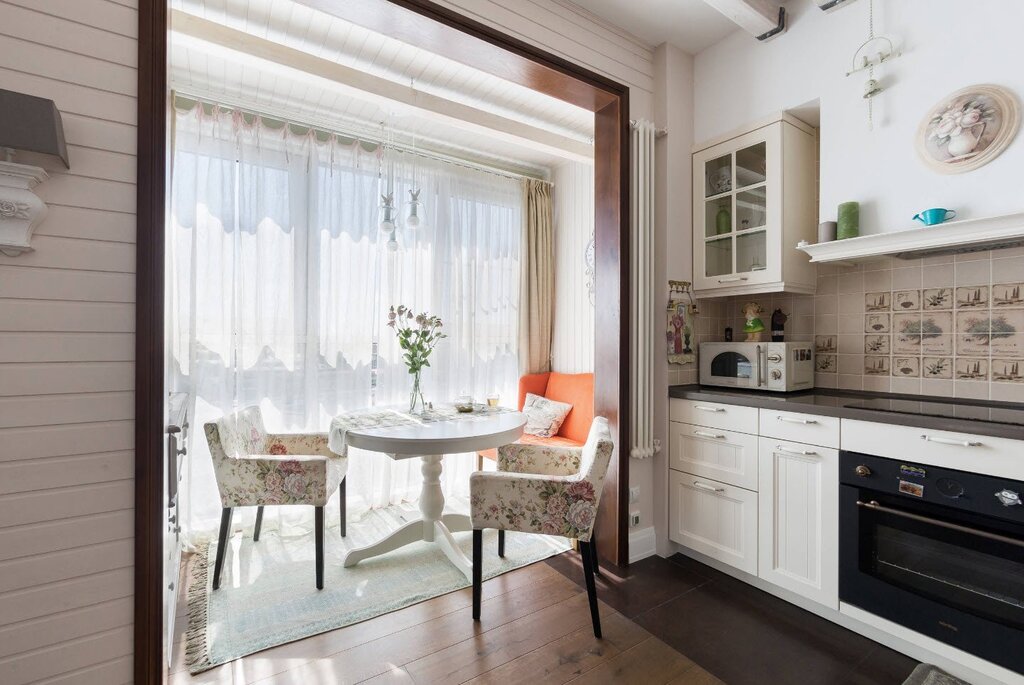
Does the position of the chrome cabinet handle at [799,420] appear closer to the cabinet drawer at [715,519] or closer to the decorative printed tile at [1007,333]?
the cabinet drawer at [715,519]

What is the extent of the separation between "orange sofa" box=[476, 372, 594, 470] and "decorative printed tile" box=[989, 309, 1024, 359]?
6.68ft

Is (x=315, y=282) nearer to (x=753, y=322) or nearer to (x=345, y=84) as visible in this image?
(x=345, y=84)

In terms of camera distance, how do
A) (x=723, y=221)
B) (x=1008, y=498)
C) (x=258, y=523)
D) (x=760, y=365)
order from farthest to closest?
(x=258, y=523) < (x=723, y=221) < (x=760, y=365) < (x=1008, y=498)

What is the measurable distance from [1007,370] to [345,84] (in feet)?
10.8

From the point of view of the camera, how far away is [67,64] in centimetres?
131

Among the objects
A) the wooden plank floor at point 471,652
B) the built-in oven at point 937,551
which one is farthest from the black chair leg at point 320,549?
the built-in oven at point 937,551

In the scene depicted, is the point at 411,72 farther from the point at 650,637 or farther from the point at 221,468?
the point at 650,637

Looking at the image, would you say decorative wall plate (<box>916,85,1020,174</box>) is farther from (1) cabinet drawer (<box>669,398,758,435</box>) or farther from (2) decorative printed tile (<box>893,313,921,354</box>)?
(1) cabinet drawer (<box>669,398,758,435</box>)

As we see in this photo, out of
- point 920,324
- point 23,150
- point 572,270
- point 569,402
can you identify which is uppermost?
point 572,270

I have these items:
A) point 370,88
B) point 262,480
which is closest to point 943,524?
point 262,480

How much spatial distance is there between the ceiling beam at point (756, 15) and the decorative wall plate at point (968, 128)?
2.82 ft

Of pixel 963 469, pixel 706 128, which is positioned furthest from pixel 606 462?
pixel 706 128

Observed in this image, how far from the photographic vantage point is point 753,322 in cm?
255

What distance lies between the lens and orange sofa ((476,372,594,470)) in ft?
10.9
